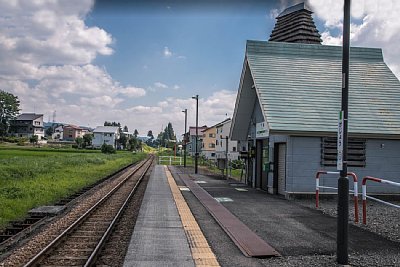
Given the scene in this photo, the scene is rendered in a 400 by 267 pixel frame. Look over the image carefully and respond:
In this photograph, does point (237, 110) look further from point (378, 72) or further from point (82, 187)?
point (82, 187)

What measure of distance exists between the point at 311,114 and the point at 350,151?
2.06m

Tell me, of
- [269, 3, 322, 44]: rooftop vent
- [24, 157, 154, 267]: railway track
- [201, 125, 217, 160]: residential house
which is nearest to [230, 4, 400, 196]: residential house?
[24, 157, 154, 267]: railway track

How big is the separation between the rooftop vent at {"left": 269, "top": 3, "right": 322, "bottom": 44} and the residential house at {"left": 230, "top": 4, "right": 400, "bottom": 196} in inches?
453

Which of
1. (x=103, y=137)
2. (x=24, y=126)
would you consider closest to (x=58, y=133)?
(x=24, y=126)

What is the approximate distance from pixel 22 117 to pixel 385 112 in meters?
134

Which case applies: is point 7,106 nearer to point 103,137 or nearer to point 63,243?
point 103,137

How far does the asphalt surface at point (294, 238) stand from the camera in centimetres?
689

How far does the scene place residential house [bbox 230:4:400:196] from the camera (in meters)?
15.2

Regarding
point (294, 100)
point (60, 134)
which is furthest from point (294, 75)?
point (60, 134)

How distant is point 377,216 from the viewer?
1151 cm

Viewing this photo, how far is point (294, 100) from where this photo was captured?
16.3 meters

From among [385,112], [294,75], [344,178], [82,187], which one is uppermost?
[294,75]

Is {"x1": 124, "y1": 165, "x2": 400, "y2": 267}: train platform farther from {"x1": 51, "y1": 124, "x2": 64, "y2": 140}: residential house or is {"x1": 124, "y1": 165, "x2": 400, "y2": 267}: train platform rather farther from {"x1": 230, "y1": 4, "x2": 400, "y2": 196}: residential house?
{"x1": 51, "y1": 124, "x2": 64, "y2": 140}: residential house

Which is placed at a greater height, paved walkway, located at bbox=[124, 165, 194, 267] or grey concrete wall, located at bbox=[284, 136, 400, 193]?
grey concrete wall, located at bbox=[284, 136, 400, 193]
